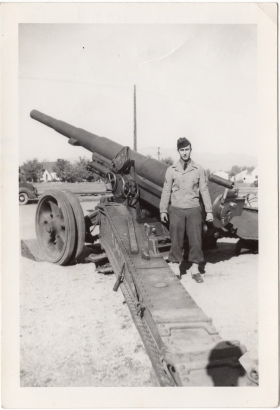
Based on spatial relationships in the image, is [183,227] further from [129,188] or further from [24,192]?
[24,192]

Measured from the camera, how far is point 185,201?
4.20m

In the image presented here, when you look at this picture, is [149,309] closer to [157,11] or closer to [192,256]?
[192,256]

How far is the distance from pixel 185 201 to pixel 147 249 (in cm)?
71

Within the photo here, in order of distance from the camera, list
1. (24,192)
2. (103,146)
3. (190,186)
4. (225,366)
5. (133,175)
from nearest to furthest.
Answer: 1. (225,366)
2. (190,186)
3. (133,175)
4. (103,146)
5. (24,192)

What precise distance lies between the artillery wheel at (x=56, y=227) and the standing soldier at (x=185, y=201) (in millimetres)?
1689

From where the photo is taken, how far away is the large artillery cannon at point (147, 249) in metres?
2.13

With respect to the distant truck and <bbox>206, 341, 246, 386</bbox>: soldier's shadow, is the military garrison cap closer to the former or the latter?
<bbox>206, 341, 246, 386</bbox>: soldier's shadow

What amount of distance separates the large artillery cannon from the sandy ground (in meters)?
0.35

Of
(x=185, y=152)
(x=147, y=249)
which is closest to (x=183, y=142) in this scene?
(x=185, y=152)

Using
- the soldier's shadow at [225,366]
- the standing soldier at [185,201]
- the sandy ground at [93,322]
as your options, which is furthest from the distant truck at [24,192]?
the soldier's shadow at [225,366]

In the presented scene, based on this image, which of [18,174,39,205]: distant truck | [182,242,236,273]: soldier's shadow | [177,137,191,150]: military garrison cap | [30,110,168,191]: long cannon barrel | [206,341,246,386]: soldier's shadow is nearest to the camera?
[206,341,246,386]: soldier's shadow

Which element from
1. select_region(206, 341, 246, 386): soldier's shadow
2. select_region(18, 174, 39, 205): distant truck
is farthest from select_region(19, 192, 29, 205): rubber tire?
select_region(206, 341, 246, 386): soldier's shadow

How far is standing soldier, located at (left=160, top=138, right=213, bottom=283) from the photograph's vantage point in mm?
4180

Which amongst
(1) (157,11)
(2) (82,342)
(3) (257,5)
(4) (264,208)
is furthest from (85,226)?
(3) (257,5)
